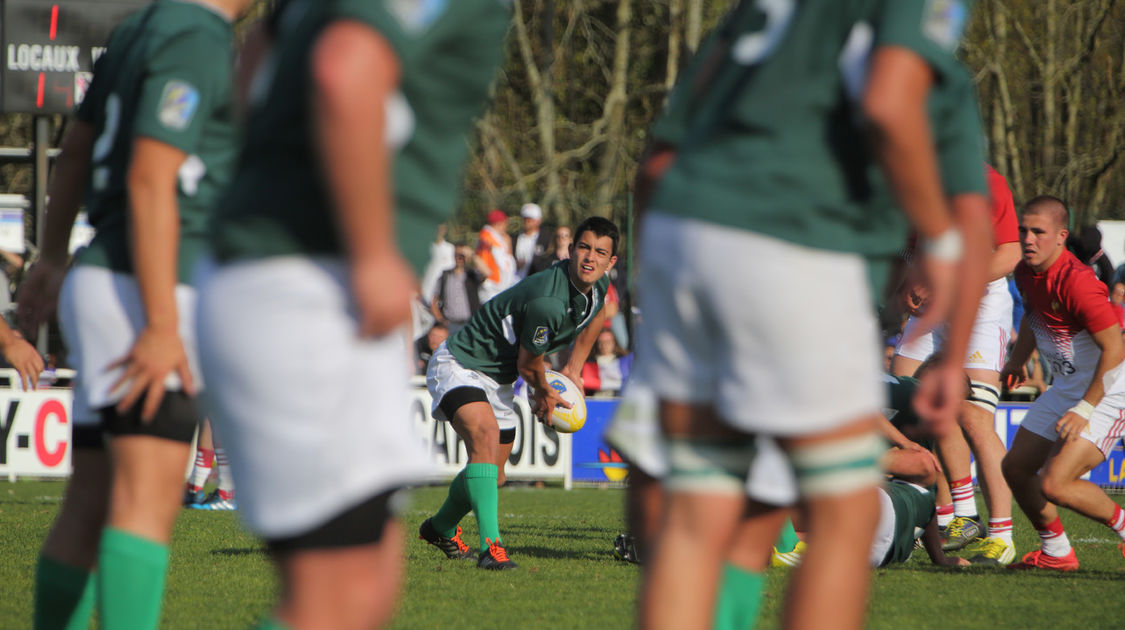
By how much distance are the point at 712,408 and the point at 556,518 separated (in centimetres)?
766

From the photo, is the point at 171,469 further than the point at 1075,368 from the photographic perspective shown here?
No

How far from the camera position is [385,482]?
218 cm

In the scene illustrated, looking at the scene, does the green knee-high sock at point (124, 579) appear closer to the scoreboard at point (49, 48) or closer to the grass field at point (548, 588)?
the grass field at point (548, 588)

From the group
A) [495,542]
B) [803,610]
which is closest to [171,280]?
[803,610]

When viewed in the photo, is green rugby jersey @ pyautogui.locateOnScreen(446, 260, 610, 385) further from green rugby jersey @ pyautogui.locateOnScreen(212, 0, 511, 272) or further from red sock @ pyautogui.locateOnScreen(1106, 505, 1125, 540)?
green rugby jersey @ pyautogui.locateOnScreen(212, 0, 511, 272)

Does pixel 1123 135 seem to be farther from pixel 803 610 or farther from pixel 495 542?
pixel 803 610

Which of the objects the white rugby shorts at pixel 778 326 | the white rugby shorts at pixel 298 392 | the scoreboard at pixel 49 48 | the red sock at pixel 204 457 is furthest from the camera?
the scoreboard at pixel 49 48

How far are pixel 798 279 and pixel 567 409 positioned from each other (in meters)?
5.64

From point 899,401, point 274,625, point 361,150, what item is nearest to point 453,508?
point 899,401

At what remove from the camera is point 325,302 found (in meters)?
2.12

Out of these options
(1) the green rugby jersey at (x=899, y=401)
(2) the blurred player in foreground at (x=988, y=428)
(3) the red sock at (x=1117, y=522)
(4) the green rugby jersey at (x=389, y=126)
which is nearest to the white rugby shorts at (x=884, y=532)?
(1) the green rugby jersey at (x=899, y=401)

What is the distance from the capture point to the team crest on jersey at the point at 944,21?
2484 millimetres

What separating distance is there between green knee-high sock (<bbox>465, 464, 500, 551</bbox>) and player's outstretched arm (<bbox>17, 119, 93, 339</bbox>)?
3.55 meters

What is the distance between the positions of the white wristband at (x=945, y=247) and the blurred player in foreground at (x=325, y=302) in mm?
1009
